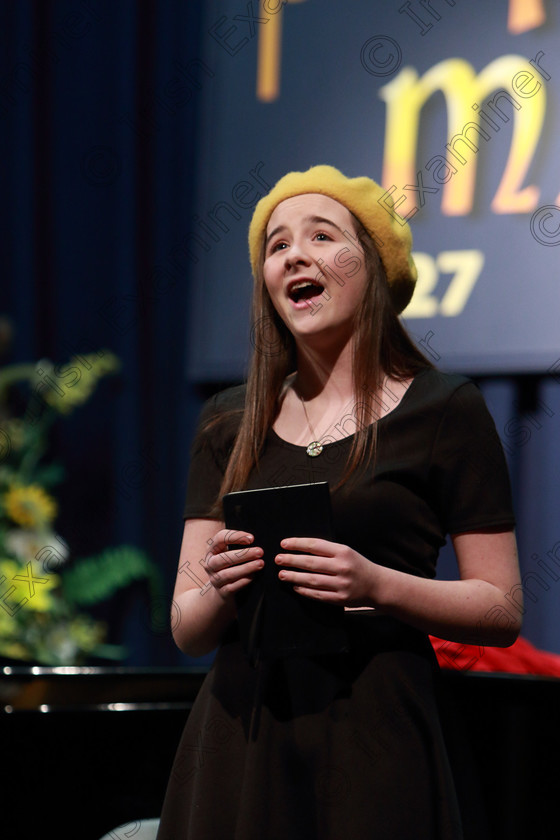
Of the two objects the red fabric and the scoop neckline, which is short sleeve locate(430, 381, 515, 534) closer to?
the scoop neckline

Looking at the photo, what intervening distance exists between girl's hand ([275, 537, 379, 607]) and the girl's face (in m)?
0.36

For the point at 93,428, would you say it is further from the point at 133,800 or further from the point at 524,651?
the point at 524,651

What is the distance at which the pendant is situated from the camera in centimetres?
125

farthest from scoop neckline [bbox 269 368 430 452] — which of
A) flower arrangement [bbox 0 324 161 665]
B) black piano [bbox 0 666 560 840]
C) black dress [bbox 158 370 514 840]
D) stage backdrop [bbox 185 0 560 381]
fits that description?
flower arrangement [bbox 0 324 161 665]

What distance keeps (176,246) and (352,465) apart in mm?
1737

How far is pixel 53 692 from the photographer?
1.82m

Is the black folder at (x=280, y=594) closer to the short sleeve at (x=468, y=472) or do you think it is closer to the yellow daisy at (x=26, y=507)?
the short sleeve at (x=468, y=472)

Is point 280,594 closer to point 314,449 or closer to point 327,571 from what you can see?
point 327,571

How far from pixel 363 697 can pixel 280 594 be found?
0.57 ft

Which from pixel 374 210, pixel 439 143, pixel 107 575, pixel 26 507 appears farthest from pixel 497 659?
pixel 26 507

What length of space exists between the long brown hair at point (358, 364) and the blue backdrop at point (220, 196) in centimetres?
80

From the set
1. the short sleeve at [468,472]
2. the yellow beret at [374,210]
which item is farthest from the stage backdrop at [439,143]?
the short sleeve at [468,472]

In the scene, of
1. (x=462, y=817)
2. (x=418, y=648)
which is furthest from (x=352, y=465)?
(x=462, y=817)

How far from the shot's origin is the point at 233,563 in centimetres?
113
